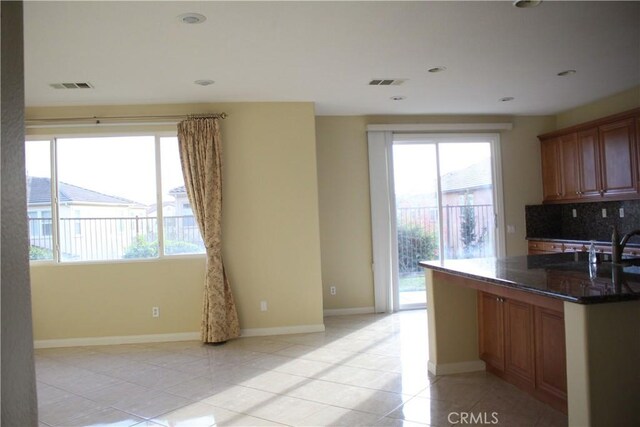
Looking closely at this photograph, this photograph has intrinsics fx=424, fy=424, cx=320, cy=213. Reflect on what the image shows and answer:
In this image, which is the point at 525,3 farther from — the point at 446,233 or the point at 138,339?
the point at 138,339

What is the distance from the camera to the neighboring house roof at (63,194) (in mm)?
4910

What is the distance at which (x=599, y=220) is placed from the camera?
18.2 feet

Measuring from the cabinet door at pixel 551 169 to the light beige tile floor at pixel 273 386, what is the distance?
10.1 feet

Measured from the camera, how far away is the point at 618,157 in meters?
4.97

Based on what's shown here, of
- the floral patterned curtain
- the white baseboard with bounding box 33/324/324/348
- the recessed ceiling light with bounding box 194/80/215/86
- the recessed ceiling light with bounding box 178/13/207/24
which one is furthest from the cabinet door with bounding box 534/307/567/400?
the recessed ceiling light with bounding box 194/80/215/86

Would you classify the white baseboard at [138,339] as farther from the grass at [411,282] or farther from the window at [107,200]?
the grass at [411,282]

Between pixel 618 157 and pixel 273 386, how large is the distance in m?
4.65

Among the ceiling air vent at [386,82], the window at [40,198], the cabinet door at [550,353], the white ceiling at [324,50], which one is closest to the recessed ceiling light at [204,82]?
the white ceiling at [324,50]

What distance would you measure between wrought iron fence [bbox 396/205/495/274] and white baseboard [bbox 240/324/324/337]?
5.56 ft

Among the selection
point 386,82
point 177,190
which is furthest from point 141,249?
point 386,82

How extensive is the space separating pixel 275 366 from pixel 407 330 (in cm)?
175

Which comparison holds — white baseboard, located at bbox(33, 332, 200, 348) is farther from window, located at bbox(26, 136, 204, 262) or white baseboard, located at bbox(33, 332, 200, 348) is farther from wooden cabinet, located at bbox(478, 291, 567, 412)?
wooden cabinet, located at bbox(478, 291, 567, 412)

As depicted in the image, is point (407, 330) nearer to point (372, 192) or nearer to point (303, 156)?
point (372, 192)

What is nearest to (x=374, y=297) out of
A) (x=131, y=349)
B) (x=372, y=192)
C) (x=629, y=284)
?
(x=372, y=192)
